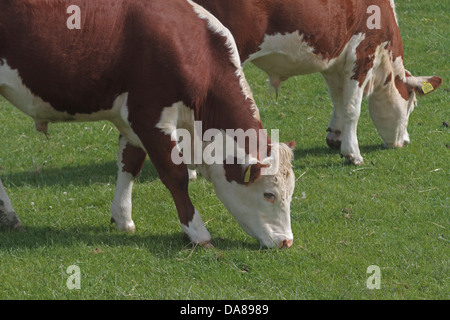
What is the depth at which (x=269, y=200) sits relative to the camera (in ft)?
22.5

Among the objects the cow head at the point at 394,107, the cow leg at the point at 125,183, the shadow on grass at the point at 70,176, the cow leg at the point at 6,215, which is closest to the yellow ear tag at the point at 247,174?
the cow leg at the point at 125,183

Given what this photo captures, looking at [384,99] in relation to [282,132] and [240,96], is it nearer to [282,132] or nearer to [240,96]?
[282,132]

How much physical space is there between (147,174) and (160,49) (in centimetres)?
295

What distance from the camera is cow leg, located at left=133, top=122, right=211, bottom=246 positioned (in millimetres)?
6824

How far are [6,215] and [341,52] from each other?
14.8 feet

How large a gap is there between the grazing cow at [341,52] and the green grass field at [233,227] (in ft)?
1.50

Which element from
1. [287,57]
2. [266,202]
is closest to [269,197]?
[266,202]

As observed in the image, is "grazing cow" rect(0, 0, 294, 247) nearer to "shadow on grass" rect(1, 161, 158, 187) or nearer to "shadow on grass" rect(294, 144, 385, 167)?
"shadow on grass" rect(1, 161, 158, 187)

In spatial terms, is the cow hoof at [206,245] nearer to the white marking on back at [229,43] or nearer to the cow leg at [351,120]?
the white marking on back at [229,43]

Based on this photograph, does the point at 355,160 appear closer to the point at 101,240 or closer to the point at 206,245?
the point at 206,245

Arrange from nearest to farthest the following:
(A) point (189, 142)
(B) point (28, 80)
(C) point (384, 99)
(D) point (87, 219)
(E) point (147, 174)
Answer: (B) point (28, 80) → (A) point (189, 142) → (D) point (87, 219) → (E) point (147, 174) → (C) point (384, 99)

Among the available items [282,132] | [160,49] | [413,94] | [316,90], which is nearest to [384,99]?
[413,94]

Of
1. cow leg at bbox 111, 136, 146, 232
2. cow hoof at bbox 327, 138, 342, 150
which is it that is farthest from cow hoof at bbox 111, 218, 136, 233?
cow hoof at bbox 327, 138, 342, 150

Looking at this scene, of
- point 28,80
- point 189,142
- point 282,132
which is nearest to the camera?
point 28,80
